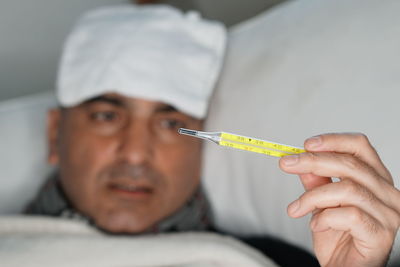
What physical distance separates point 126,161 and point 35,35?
664 millimetres

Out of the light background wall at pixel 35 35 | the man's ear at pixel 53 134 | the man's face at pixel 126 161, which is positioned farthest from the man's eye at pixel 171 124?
the light background wall at pixel 35 35

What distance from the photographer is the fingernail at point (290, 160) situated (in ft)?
1.47

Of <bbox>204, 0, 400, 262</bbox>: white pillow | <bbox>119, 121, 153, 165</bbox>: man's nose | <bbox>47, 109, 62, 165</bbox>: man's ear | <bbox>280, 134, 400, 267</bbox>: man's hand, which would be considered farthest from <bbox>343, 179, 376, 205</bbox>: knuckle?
<bbox>47, 109, 62, 165</bbox>: man's ear

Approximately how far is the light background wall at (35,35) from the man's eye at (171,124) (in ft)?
1.34

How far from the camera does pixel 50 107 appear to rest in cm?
116

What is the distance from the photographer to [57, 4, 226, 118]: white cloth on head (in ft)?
2.92

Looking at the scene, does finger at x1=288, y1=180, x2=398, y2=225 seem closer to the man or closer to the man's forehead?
the man

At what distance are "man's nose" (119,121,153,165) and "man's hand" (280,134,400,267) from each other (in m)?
0.42

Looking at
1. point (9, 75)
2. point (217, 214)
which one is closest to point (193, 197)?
point (217, 214)

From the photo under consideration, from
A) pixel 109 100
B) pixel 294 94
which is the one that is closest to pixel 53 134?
pixel 109 100

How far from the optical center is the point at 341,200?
472mm

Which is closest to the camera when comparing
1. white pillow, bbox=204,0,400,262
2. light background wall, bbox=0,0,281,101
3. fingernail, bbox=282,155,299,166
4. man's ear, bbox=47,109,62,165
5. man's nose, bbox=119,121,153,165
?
fingernail, bbox=282,155,299,166

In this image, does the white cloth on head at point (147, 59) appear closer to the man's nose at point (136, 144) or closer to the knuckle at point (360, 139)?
the man's nose at point (136, 144)

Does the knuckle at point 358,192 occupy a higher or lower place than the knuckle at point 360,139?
lower
